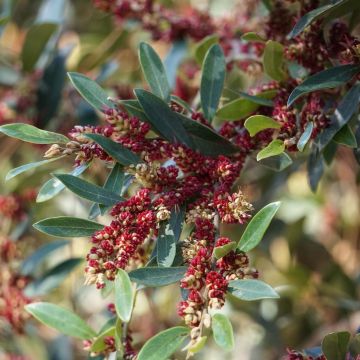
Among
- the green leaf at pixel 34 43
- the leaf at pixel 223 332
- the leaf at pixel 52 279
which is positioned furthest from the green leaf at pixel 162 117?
the green leaf at pixel 34 43

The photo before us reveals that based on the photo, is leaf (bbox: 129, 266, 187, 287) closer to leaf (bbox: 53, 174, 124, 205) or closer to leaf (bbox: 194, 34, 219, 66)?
leaf (bbox: 53, 174, 124, 205)

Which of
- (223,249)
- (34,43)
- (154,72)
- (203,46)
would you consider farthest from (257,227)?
(34,43)

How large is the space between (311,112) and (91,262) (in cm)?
37

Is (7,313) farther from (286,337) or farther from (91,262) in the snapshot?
(286,337)

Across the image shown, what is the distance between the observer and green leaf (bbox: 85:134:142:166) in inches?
32.0

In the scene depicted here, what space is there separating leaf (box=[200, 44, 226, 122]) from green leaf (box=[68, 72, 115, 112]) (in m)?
0.15

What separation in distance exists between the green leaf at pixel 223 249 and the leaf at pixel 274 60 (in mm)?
330

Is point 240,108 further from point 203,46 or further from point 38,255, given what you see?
point 38,255

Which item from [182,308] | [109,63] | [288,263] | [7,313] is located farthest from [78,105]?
[182,308]

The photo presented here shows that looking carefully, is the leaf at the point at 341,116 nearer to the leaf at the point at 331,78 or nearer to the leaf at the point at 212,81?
the leaf at the point at 331,78

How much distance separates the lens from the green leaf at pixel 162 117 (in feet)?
2.86

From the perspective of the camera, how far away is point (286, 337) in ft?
5.97

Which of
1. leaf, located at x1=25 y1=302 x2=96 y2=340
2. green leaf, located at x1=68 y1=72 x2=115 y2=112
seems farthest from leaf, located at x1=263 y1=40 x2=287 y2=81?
leaf, located at x1=25 y1=302 x2=96 y2=340

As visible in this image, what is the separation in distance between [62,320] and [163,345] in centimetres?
Result: 28
